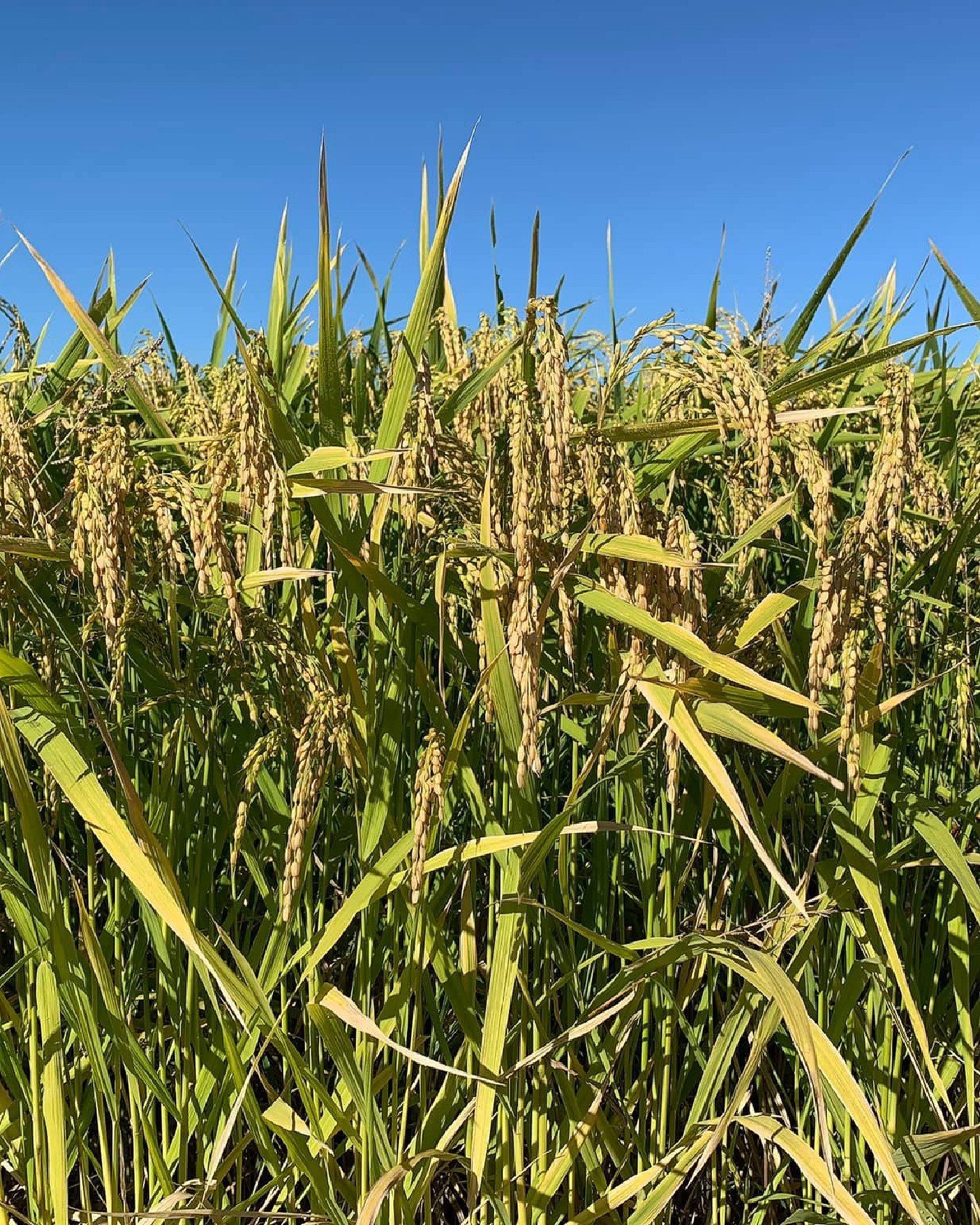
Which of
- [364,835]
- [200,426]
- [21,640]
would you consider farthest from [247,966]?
[200,426]

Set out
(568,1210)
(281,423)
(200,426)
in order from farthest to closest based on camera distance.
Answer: (200,426) < (568,1210) < (281,423)

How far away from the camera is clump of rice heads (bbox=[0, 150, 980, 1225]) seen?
3.42 ft

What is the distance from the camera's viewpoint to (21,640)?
145cm

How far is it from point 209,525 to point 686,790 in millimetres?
760

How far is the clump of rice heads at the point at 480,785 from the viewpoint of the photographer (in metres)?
1.04

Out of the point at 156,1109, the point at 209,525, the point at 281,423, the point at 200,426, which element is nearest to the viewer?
the point at 209,525

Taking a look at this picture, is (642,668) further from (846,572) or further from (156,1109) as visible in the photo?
(156,1109)

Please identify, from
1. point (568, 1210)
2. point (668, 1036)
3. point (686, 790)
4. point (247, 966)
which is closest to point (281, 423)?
point (247, 966)

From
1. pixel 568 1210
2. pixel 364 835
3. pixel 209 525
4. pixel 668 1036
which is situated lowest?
pixel 568 1210

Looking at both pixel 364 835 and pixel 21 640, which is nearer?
pixel 364 835

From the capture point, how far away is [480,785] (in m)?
1.48

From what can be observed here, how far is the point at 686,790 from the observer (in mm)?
1420

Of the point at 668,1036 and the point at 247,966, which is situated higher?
the point at 247,966

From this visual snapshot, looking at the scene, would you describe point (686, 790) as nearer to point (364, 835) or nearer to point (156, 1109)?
point (364, 835)
